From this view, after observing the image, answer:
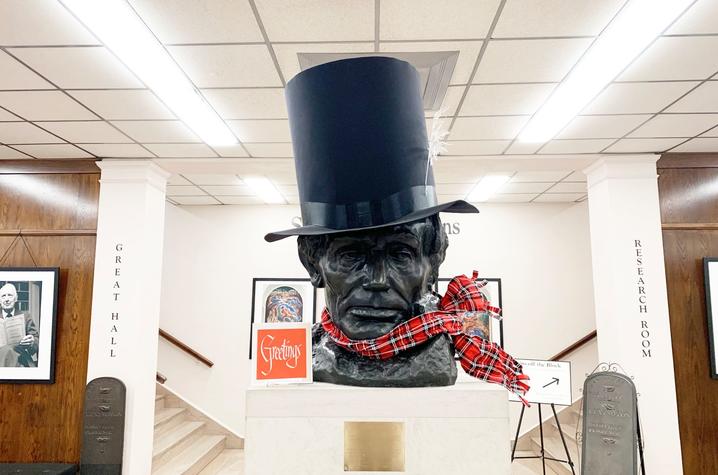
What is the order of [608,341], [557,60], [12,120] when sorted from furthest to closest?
[608,341] < [12,120] < [557,60]

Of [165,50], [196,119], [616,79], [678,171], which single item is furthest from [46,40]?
[678,171]

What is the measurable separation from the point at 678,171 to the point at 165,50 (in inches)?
154

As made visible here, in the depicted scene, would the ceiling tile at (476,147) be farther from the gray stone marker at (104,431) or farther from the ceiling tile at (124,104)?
the gray stone marker at (104,431)

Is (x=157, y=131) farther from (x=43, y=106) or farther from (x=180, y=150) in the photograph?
(x=43, y=106)

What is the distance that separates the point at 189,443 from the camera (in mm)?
5012

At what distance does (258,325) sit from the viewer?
1029mm

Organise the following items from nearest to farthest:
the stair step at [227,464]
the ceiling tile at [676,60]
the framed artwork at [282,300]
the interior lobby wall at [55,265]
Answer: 1. the ceiling tile at [676,60]
2. the interior lobby wall at [55,265]
3. the stair step at [227,464]
4. the framed artwork at [282,300]

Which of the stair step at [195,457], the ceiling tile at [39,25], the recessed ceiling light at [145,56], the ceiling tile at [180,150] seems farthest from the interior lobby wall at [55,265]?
the ceiling tile at [39,25]

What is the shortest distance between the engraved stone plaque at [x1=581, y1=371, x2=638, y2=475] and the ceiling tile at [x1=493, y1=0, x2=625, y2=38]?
7.67 feet

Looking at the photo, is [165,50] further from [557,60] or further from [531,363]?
[531,363]

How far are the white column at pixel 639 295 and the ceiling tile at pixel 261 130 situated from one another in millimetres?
2575

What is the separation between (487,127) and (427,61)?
1.06 m

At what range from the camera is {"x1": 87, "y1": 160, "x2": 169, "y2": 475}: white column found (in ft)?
12.2

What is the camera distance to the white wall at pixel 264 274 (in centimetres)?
568
